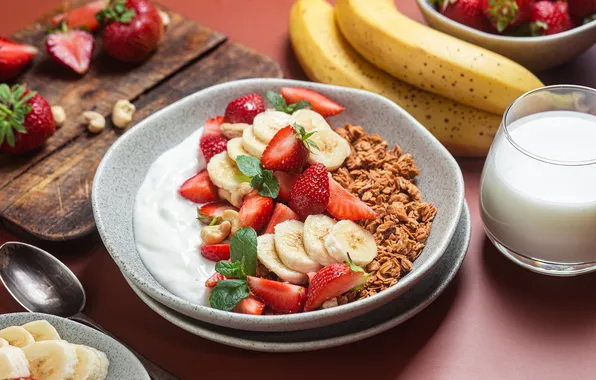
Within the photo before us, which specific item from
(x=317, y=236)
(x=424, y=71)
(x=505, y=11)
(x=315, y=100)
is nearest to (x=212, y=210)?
(x=317, y=236)

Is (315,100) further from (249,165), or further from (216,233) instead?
(216,233)

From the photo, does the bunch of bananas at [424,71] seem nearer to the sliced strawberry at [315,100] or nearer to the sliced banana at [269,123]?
the sliced strawberry at [315,100]

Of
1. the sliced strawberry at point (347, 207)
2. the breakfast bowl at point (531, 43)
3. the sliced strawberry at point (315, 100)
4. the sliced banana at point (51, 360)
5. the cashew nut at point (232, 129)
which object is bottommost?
the sliced banana at point (51, 360)

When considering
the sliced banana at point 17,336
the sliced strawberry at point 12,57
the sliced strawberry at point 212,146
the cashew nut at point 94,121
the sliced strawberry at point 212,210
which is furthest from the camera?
the sliced strawberry at point 12,57

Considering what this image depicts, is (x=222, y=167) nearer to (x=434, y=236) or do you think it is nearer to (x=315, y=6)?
(x=434, y=236)

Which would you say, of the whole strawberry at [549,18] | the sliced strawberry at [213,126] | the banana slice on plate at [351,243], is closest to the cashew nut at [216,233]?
the banana slice on plate at [351,243]

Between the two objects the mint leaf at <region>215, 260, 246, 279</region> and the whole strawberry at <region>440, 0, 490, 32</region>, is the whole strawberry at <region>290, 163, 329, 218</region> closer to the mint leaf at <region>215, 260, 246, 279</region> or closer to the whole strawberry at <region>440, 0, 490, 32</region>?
the mint leaf at <region>215, 260, 246, 279</region>

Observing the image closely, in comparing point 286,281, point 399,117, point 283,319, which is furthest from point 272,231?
point 399,117
